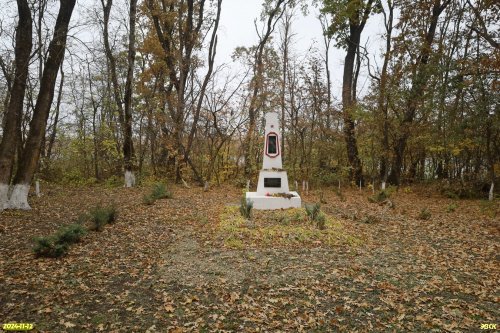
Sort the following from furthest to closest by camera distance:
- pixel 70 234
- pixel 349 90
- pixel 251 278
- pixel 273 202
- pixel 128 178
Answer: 1. pixel 349 90
2. pixel 128 178
3. pixel 273 202
4. pixel 70 234
5. pixel 251 278

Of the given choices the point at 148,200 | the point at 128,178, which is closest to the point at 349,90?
the point at 128,178

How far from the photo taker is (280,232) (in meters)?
8.40

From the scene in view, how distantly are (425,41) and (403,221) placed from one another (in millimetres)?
9807

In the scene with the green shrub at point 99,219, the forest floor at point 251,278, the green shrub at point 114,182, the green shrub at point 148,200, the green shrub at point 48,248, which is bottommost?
the forest floor at point 251,278

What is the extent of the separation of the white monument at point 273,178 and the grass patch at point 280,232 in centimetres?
181

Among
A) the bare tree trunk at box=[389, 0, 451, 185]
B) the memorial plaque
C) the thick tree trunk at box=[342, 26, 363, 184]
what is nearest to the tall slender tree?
the thick tree trunk at box=[342, 26, 363, 184]

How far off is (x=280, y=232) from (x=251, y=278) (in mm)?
2774

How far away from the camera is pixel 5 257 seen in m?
6.25

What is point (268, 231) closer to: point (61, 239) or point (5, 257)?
point (61, 239)

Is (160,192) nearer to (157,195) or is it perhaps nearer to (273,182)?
(157,195)

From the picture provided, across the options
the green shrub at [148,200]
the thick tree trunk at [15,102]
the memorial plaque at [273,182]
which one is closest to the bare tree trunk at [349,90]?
the memorial plaque at [273,182]

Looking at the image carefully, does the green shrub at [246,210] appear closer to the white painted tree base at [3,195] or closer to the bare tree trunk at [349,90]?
the white painted tree base at [3,195]

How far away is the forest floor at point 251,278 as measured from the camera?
14.3 ft

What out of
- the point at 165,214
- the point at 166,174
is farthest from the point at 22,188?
the point at 166,174
